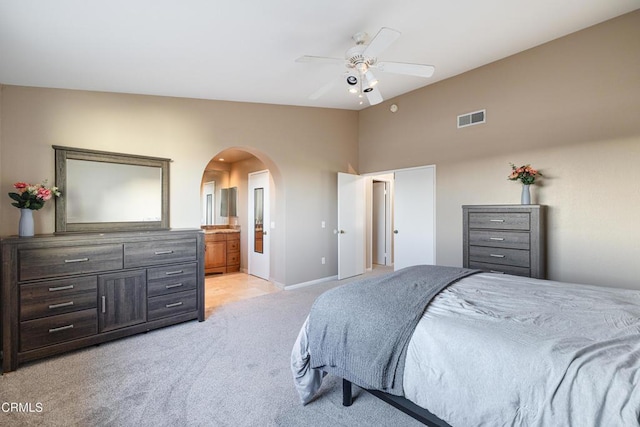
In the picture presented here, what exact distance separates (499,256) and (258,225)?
13.7 ft

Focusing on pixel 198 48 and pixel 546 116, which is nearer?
pixel 198 48

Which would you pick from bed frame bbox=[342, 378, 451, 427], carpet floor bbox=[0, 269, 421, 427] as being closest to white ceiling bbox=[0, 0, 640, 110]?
carpet floor bbox=[0, 269, 421, 427]

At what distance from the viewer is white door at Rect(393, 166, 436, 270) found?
475cm

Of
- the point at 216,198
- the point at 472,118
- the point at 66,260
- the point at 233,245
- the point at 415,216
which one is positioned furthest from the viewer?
the point at 216,198

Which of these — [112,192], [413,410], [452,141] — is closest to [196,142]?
[112,192]

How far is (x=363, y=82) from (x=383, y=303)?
91.4 inches

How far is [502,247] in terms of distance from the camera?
11.4ft

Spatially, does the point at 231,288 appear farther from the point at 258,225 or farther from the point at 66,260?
the point at 66,260

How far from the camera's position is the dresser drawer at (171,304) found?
320 centimetres

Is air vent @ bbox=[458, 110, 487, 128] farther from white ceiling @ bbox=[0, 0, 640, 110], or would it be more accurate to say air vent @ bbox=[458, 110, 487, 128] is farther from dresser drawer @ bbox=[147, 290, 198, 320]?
dresser drawer @ bbox=[147, 290, 198, 320]

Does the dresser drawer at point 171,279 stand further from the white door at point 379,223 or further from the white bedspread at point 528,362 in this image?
the white door at point 379,223

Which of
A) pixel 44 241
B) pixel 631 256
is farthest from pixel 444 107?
pixel 44 241

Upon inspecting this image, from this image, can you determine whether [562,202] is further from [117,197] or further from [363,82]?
[117,197]

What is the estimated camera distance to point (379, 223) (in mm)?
7043
